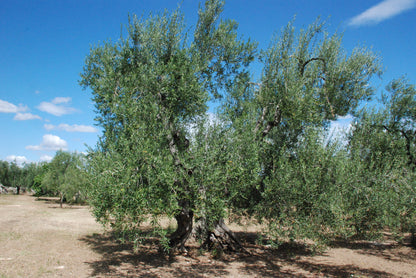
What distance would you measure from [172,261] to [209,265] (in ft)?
6.14

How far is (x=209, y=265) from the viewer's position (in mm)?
12922

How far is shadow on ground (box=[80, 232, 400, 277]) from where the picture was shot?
11820mm

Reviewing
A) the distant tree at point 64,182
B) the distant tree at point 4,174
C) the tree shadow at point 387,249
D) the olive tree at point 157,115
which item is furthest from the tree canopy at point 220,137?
the distant tree at point 4,174

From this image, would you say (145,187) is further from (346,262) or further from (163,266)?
(346,262)

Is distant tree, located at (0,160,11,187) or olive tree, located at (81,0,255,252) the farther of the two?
distant tree, located at (0,160,11,187)

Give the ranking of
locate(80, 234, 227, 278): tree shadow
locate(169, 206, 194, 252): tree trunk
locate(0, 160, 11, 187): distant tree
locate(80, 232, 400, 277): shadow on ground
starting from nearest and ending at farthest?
locate(80, 234, 227, 278): tree shadow < locate(80, 232, 400, 277): shadow on ground < locate(169, 206, 194, 252): tree trunk < locate(0, 160, 11, 187): distant tree

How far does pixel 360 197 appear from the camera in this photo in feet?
35.3

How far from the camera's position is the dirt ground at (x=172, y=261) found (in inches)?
461

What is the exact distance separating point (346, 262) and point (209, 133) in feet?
34.8

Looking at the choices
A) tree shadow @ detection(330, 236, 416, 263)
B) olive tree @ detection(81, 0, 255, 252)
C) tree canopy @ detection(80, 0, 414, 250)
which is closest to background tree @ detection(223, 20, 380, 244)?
tree canopy @ detection(80, 0, 414, 250)

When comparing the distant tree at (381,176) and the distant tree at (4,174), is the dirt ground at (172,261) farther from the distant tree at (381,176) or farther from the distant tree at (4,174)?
the distant tree at (4,174)

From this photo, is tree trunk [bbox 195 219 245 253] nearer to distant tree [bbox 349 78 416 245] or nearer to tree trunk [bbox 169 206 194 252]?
tree trunk [bbox 169 206 194 252]

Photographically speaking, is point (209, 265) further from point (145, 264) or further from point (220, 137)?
point (220, 137)

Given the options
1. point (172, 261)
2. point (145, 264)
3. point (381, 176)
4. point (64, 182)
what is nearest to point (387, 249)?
point (381, 176)
